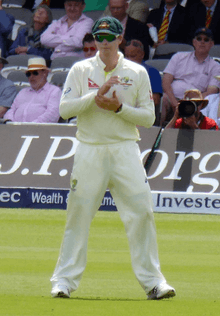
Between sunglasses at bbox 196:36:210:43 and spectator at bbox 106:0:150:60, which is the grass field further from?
spectator at bbox 106:0:150:60

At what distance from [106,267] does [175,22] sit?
7326 millimetres

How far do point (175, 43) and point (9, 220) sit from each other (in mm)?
5129

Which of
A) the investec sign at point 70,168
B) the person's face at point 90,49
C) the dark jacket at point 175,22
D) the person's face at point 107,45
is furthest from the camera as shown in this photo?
the dark jacket at point 175,22

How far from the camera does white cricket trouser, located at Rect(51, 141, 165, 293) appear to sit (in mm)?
4699

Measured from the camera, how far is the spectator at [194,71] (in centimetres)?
1119

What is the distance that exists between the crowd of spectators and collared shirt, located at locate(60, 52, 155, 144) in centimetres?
523

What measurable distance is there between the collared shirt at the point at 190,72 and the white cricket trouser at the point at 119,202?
6.65 meters

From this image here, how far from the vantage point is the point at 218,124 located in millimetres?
10375

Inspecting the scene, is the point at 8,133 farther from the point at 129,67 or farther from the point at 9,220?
the point at 129,67

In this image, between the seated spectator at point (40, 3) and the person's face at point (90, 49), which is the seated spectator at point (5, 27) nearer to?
the seated spectator at point (40, 3)

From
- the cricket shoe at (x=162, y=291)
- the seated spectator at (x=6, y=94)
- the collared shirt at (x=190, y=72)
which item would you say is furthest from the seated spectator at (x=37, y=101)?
the cricket shoe at (x=162, y=291)

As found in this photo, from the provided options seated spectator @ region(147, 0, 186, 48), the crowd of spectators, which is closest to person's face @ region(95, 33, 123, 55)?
the crowd of spectators

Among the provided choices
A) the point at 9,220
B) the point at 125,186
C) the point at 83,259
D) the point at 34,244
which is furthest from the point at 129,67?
the point at 9,220

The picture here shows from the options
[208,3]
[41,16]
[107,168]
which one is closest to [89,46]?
[41,16]
